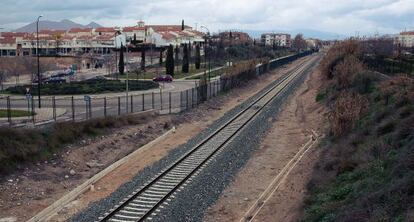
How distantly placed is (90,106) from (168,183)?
17.7m

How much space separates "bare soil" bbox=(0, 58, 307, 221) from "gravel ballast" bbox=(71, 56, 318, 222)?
606mm


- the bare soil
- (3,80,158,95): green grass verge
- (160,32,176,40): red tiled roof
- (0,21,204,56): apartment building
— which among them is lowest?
the bare soil

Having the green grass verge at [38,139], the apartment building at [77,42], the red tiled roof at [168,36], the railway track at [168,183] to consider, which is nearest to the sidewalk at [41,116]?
the green grass verge at [38,139]

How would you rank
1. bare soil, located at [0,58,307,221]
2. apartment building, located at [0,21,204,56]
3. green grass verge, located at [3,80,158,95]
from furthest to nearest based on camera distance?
apartment building, located at [0,21,204,56], green grass verge, located at [3,80,158,95], bare soil, located at [0,58,307,221]

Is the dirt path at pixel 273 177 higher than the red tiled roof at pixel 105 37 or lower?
lower

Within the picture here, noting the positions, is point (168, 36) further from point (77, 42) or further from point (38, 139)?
point (38, 139)

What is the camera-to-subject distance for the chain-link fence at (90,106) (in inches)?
1401

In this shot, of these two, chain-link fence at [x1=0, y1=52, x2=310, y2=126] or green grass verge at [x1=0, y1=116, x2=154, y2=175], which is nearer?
green grass verge at [x1=0, y1=116, x2=154, y2=175]

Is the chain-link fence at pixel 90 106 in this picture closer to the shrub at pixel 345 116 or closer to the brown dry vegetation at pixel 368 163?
the shrub at pixel 345 116

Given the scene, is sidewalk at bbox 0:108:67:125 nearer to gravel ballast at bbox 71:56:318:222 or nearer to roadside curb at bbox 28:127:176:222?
roadside curb at bbox 28:127:176:222

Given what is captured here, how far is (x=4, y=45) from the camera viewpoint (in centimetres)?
15200

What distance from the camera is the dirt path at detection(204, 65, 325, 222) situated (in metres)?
17.5

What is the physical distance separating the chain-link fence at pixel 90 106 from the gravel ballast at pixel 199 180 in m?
8.34

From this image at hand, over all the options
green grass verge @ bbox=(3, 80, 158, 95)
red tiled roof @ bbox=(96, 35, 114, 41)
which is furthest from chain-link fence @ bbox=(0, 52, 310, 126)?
red tiled roof @ bbox=(96, 35, 114, 41)
